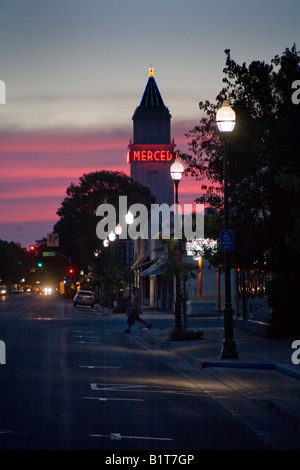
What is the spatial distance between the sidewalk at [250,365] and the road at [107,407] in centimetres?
71

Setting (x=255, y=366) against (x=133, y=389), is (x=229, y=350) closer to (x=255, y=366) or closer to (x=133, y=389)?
(x=255, y=366)

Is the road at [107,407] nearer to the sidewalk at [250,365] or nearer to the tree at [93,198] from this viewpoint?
the sidewalk at [250,365]

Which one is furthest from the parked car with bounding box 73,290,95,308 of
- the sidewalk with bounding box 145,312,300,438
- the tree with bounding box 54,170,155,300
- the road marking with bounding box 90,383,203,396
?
the road marking with bounding box 90,383,203,396

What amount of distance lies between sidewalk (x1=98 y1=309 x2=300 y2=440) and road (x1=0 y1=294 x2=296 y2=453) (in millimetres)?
713

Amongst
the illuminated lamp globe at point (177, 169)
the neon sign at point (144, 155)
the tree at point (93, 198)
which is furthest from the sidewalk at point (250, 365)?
the neon sign at point (144, 155)

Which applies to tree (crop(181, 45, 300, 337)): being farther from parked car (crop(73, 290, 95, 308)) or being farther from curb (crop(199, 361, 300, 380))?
parked car (crop(73, 290, 95, 308))

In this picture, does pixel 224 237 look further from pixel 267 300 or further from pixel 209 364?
pixel 267 300

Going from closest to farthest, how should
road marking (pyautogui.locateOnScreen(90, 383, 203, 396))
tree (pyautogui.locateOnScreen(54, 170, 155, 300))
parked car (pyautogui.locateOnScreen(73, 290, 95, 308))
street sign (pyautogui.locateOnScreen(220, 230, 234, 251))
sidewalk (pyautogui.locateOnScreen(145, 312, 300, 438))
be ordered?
sidewalk (pyautogui.locateOnScreen(145, 312, 300, 438)) < road marking (pyautogui.locateOnScreen(90, 383, 203, 396)) < street sign (pyautogui.locateOnScreen(220, 230, 234, 251)) < parked car (pyautogui.locateOnScreen(73, 290, 95, 308)) < tree (pyautogui.locateOnScreen(54, 170, 155, 300))

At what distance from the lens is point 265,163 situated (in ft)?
87.6

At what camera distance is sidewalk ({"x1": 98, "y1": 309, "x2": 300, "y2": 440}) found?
45.2ft

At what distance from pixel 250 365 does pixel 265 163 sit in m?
8.84

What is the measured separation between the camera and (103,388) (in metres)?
15.3

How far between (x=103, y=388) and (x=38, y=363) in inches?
194
